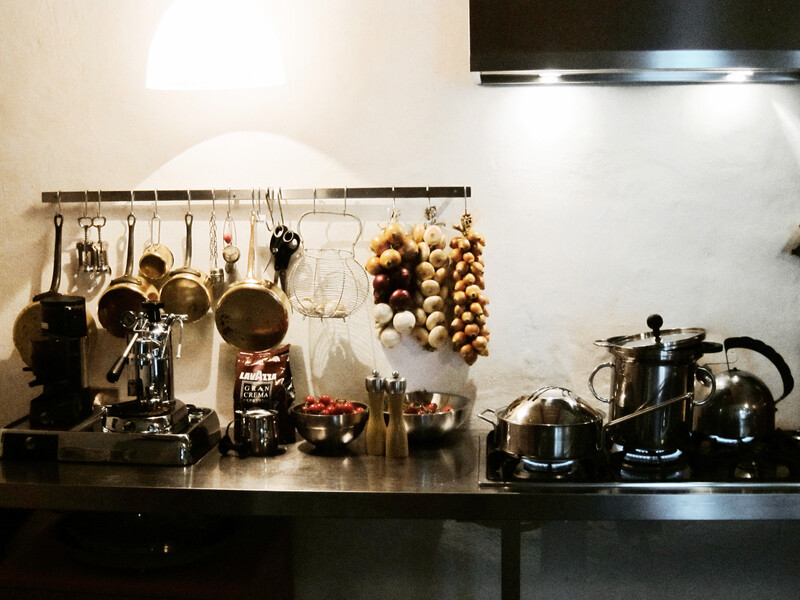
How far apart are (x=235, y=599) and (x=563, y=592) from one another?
95cm

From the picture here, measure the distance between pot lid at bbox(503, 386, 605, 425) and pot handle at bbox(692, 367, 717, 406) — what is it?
0.25 m

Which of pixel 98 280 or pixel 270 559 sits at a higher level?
A: pixel 98 280

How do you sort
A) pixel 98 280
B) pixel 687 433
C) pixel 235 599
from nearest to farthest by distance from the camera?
pixel 235 599, pixel 687 433, pixel 98 280

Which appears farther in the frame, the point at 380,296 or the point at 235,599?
the point at 380,296

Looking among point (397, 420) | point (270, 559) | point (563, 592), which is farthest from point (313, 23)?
point (563, 592)

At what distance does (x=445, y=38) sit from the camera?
2162mm

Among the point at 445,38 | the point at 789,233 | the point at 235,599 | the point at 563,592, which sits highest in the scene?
the point at 445,38

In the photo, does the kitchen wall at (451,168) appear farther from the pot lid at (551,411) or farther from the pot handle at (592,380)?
the pot lid at (551,411)

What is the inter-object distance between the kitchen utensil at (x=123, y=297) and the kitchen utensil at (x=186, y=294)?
0.06m

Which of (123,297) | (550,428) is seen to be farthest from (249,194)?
(550,428)

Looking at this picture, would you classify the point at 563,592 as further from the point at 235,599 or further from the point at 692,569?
the point at 235,599

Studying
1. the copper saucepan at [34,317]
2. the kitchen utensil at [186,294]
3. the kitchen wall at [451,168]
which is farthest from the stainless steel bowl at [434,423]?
the copper saucepan at [34,317]

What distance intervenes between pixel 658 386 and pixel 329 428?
0.80 meters

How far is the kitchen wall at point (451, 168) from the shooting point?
2146 mm
